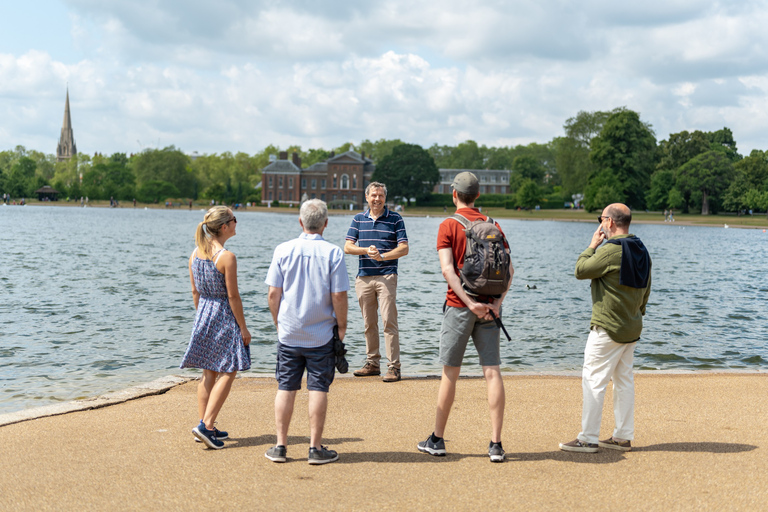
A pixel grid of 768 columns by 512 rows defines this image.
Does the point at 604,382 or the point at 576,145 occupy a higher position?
the point at 576,145

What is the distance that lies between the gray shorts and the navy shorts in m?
0.87

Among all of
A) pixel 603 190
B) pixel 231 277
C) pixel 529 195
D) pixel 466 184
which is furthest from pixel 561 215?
pixel 231 277

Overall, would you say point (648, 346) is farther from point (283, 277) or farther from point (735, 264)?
point (735, 264)

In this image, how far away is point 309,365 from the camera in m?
5.12

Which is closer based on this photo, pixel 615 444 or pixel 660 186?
pixel 615 444

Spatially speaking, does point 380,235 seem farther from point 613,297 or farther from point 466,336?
point 613,297

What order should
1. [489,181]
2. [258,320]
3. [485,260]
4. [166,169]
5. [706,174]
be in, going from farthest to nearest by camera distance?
[489,181] → [166,169] → [706,174] → [258,320] → [485,260]

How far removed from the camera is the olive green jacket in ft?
17.4

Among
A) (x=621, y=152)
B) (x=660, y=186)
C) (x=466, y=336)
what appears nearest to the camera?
(x=466, y=336)

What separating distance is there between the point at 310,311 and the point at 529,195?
109 meters

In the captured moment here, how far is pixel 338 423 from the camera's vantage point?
20.6 ft

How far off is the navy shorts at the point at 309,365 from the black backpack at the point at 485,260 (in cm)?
115

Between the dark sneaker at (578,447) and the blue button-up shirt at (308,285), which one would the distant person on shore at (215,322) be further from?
the dark sneaker at (578,447)

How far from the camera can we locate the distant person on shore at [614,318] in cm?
530
